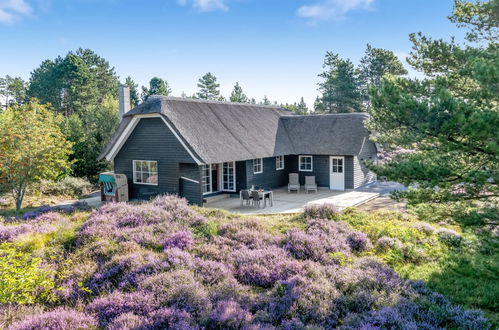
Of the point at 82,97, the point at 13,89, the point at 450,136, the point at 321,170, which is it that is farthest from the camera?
the point at 13,89

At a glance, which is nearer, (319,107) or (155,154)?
(155,154)

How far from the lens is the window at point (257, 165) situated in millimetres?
18016

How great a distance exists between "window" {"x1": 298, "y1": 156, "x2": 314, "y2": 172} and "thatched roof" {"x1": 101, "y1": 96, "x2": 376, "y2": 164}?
0.71 metres

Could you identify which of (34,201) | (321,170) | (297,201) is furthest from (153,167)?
(321,170)

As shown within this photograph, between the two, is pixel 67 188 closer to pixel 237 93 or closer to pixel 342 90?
pixel 342 90

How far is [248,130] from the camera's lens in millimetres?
18672

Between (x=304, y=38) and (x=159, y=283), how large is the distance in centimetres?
1711

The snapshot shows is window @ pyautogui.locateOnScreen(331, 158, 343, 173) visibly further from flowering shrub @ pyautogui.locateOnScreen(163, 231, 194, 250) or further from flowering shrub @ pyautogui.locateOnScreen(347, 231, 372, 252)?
flowering shrub @ pyautogui.locateOnScreen(163, 231, 194, 250)

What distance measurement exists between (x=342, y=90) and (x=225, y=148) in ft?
97.9

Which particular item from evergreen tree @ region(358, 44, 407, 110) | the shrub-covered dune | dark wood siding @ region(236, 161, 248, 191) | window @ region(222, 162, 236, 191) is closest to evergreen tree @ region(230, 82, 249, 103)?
evergreen tree @ region(358, 44, 407, 110)

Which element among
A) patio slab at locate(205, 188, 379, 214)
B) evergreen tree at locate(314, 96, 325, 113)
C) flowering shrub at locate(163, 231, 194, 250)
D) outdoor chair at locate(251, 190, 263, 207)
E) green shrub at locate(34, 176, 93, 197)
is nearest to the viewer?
flowering shrub at locate(163, 231, 194, 250)

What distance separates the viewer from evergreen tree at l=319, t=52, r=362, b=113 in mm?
41344

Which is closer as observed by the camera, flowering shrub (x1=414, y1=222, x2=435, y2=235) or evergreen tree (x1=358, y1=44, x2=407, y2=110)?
flowering shrub (x1=414, y1=222, x2=435, y2=235)

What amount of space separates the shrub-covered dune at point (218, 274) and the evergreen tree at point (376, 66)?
29.6 meters
